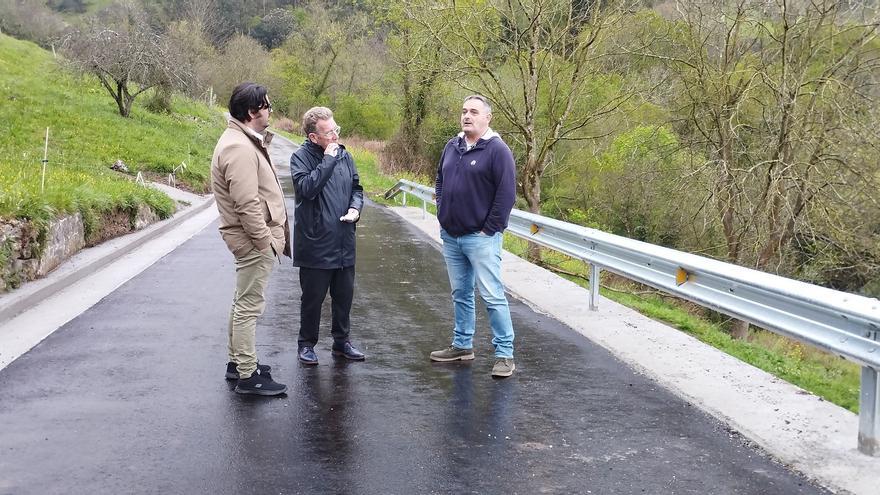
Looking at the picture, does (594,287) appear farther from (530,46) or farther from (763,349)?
(530,46)

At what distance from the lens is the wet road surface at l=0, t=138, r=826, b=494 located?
152 inches

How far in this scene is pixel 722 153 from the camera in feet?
48.8

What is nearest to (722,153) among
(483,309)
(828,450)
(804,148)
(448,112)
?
(804,148)

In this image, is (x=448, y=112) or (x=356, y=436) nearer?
(x=356, y=436)

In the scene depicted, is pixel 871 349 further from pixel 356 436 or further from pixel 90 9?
pixel 90 9

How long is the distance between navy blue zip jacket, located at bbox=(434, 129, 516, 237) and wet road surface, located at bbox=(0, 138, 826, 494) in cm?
110

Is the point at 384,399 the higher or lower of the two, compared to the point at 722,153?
lower

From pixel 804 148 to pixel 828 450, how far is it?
10.7m

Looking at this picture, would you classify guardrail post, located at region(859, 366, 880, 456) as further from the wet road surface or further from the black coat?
the black coat

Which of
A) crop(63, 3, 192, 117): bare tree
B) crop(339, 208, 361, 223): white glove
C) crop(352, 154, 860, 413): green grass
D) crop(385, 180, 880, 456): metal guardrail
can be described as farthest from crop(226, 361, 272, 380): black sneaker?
crop(63, 3, 192, 117): bare tree

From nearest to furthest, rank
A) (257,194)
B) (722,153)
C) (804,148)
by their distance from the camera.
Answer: (257,194) < (804,148) < (722,153)

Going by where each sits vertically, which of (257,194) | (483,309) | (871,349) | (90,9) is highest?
(90,9)

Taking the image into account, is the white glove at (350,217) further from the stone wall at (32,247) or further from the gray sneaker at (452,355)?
the stone wall at (32,247)

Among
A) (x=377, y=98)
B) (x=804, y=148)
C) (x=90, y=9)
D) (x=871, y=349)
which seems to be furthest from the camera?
(x=90, y=9)
